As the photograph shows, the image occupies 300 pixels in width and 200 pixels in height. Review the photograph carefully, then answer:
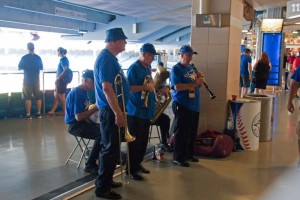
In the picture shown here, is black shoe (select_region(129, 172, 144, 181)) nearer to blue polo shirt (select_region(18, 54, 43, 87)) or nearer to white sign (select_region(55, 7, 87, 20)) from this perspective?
blue polo shirt (select_region(18, 54, 43, 87))

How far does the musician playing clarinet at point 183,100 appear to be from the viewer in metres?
4.70

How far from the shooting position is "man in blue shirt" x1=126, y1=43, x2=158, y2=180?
13.4ft

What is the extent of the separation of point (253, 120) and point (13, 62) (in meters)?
12.1

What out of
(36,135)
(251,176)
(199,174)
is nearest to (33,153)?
(36,135)

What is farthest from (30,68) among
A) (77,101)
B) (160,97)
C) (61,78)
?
(77,101)

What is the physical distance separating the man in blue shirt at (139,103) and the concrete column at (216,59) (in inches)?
61.3

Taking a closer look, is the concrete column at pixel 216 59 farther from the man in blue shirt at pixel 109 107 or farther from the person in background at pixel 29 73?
the person in background at pixel 29 73

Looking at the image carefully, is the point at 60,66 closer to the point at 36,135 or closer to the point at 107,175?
the point at 36,135

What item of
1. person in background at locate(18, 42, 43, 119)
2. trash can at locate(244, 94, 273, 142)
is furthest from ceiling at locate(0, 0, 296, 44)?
person in background at locate(18, 42, 43, 119)

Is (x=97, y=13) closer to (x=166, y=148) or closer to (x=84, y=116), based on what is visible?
(x=166, y=148)

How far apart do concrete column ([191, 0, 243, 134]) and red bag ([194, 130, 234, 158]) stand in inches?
10.9

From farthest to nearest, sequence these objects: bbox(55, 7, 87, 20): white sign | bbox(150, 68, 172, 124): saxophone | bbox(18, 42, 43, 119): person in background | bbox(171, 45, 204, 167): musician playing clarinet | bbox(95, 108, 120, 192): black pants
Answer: bbox(55, 7, 87, 20): white sign
bbox(18, 42, 43, 119): person in background
bbox(150, 68, 172, 124): saxophone
bbox(171, 45, 204, 167): musician playing clarinet
bbox(95, 108, 120, 192): black pants

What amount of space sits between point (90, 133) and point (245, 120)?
238cm

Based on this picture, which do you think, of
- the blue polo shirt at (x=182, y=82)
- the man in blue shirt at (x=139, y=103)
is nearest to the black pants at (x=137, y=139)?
the man in blue shirt at (x=139, y=103)
